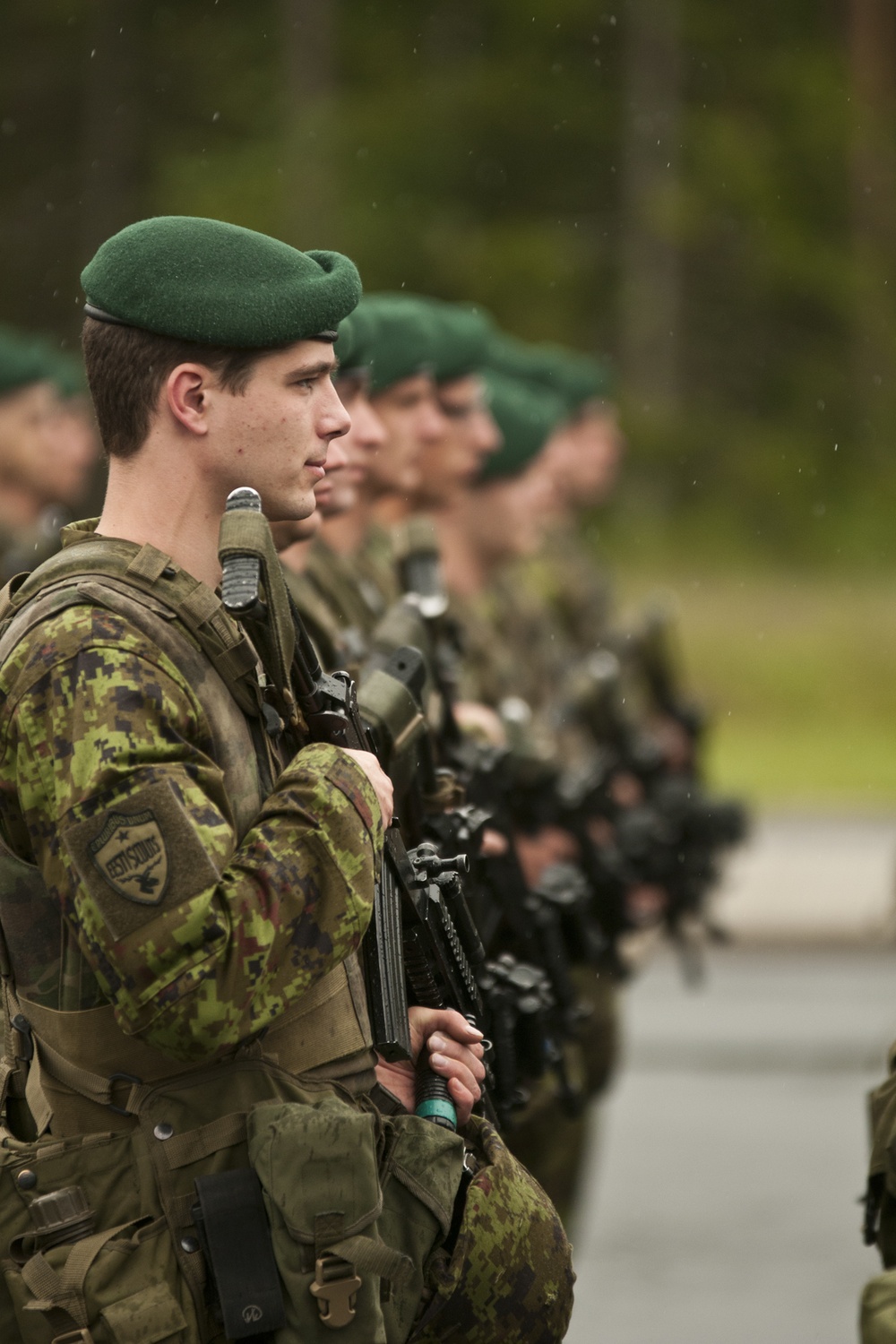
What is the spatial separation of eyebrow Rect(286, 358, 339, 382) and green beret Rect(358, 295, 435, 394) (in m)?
2.30

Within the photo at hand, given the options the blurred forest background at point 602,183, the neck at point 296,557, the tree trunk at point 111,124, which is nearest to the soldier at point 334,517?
the neck at point 296,557

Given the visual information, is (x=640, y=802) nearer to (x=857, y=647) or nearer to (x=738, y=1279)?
(x=738, y=1279)

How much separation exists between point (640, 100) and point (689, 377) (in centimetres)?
281

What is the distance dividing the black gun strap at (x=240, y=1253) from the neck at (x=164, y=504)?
74 centimetres

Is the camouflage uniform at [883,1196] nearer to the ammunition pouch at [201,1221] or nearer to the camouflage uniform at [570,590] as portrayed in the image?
the ammunition pouch at [201,1221]

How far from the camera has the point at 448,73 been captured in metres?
23.1

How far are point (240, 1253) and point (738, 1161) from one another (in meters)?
4.55

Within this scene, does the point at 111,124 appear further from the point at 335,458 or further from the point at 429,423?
the point at 335,458

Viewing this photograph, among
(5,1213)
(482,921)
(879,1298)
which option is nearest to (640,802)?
(482,921)

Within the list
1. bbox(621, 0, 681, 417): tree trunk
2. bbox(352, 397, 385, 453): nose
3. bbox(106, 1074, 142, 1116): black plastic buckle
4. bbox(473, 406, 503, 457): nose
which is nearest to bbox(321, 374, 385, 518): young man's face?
bbox(352, 397, 385, 453): nose

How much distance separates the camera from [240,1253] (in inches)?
103

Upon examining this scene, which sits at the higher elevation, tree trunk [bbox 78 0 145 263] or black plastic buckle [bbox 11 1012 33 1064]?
black plastic buckle [bbox 11 1012 33 1064]

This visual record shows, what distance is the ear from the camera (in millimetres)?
2756

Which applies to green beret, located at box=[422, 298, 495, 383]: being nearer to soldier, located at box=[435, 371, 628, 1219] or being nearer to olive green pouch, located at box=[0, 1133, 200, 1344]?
soldier, located at box=[435, 371, 628, 1219]
